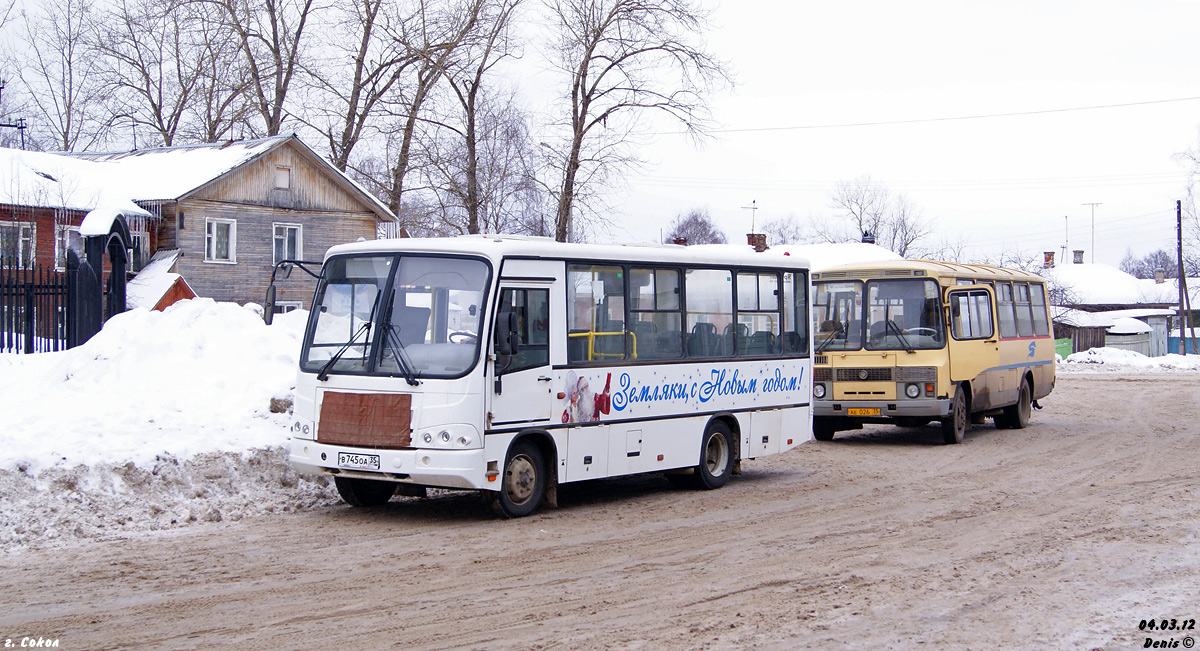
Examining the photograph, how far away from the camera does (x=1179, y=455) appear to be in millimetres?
17312

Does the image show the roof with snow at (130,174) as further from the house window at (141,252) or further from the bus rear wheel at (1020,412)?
the bus rear wheel at (1020,412)

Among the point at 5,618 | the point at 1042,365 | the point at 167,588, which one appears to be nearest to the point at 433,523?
the point at 167,588

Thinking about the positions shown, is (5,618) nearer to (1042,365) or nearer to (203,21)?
(1042,365)

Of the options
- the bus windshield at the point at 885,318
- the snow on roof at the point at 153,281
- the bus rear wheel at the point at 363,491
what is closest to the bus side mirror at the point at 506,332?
the bus rear wheel at the point at 363,491

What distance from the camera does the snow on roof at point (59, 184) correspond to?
1337 inches

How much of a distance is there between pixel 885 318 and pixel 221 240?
25.8 m

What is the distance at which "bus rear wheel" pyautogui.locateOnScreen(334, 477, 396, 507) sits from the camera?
460 inches

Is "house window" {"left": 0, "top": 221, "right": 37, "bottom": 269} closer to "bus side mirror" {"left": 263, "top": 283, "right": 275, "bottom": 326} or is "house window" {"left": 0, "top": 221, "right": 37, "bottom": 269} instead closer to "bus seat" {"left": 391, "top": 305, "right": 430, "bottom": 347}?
"bus side mirror" {"left": 263, "top": 283, "right": 275, "bottom": 326}

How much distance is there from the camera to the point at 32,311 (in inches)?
663

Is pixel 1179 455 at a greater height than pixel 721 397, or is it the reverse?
pixel 721 397

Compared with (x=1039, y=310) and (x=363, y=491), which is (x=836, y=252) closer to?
(x=1039, y=310)

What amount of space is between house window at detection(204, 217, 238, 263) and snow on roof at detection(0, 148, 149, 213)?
2.31 m

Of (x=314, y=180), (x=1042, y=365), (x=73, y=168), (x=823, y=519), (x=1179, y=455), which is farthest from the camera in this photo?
(x=314, y=180)

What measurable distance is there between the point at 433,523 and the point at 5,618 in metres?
4.50
